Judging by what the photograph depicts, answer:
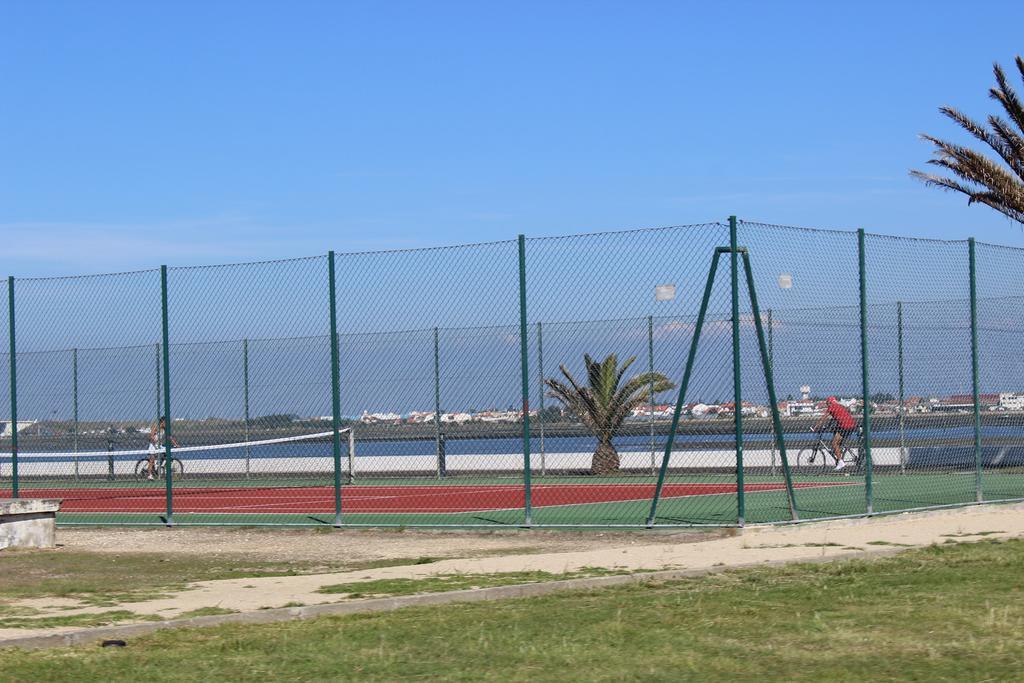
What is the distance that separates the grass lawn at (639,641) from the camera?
7.04 metres

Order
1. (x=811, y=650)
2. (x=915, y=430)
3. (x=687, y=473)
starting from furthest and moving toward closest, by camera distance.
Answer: (x=687, y=473) → (x=915, y=430) → (x=811, y=650)

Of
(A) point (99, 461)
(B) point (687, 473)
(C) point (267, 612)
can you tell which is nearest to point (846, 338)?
(B) point (687, 473)

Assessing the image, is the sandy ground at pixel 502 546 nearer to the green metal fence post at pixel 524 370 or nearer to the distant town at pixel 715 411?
the green metal fence post at pixel 524 370

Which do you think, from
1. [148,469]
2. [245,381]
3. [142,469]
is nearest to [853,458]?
[245,381]

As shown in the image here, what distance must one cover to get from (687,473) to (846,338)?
545 centimetres

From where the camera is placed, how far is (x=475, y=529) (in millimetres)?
15148

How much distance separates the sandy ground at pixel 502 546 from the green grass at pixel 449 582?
22cm

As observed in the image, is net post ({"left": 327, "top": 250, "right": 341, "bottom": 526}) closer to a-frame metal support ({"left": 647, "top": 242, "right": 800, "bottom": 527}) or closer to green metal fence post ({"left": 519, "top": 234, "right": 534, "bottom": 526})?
green metal fence post ({"left": 519, "top": 234, "right": 534, "bottom": 526})

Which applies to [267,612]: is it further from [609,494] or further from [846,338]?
[609,494]

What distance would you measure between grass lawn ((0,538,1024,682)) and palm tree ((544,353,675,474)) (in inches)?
273

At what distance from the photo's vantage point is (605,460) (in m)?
19.8

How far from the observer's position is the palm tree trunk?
19.4 m

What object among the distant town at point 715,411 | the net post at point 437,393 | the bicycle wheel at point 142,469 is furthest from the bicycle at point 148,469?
the net post at point 437,393

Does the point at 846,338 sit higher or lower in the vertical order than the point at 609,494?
higher
